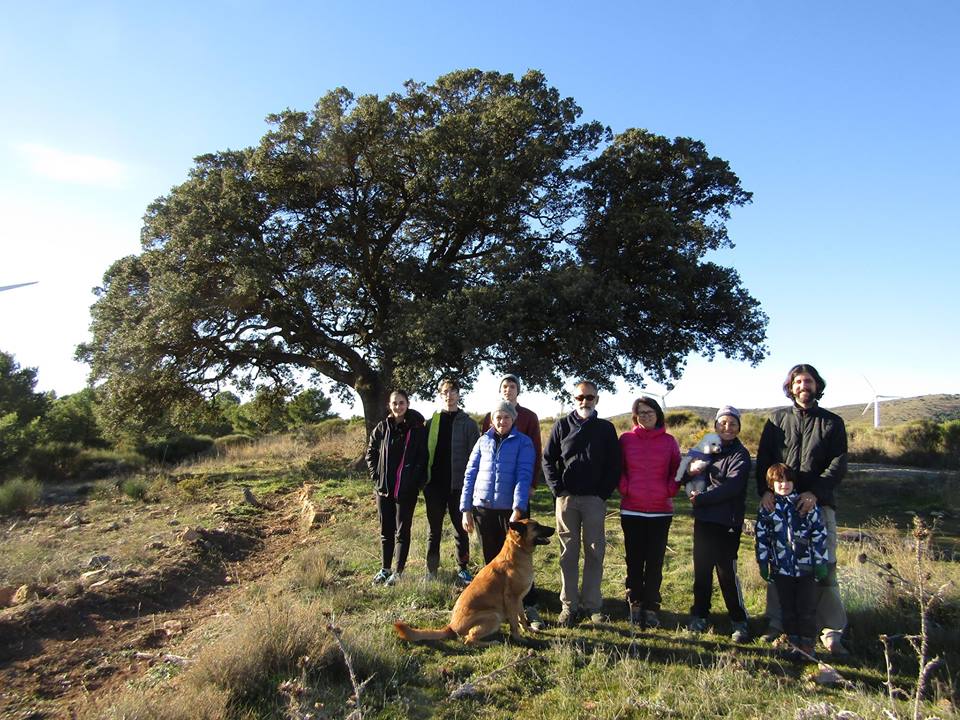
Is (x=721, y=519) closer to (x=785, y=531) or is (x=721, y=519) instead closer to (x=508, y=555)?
(x=785, y=531)

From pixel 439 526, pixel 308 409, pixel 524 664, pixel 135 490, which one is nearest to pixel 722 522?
pixel 524 664

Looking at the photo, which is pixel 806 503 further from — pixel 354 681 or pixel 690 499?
pixel 354 681

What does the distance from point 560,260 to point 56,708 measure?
12.5m

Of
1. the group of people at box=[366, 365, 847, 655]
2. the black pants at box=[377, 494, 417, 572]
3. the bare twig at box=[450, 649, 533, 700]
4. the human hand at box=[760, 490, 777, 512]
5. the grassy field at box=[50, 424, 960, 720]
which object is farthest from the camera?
the black pants at box=[377, 494, 417, 572]

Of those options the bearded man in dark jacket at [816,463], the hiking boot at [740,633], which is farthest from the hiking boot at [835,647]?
the hiking boot at [740,633]

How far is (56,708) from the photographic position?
13.9 ft

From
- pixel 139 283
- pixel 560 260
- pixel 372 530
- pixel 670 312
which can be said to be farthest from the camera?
pixel 139 283

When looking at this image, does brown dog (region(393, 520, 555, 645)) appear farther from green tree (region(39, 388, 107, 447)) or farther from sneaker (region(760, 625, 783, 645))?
green tree (region(39, 388, 107, 447))

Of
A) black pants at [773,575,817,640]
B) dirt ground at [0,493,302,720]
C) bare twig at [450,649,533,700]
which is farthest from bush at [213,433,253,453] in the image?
black pants at [773,575,817,640]

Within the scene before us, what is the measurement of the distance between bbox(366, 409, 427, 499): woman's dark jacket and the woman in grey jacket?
118mm

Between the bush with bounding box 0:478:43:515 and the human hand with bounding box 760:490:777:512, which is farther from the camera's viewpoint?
the bush with bounding box 0:478:43:515

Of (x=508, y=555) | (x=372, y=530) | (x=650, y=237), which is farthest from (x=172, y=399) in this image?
(x=508, y=555)

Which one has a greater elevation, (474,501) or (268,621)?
(474,501)

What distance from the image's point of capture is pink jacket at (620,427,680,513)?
5.46 meters
